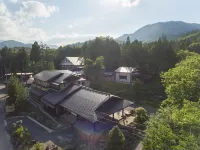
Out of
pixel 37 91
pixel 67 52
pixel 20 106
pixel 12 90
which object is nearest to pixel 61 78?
pixel 37 91

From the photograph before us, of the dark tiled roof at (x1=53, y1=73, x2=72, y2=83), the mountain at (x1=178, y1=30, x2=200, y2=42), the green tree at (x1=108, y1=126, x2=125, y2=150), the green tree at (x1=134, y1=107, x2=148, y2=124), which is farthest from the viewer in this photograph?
the mountain at (x1=178, y1=30, x2=200, y2=42)

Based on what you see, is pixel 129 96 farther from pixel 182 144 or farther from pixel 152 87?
pixel 182 144

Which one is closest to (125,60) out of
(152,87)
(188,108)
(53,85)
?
(152,87)

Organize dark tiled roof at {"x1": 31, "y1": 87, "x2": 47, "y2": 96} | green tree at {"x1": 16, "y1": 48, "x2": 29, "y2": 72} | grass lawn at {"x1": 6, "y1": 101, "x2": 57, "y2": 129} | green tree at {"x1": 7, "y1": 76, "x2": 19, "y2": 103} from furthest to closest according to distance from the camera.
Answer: green tree at {"x1": 16, "y1": 48, "x2": 29, "y2": 72} < dark tiled roof at {"x1": 31, "y1": 87, "x2": 47, "y2": 96} < green tree at {"x1": 7, "y1": 76, "x2": 19, "y2": 103} < grass lawn at {"x1": 6, "y1": 101, "x2": 57, "y2": 129}

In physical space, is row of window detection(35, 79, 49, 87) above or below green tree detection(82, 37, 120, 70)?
below

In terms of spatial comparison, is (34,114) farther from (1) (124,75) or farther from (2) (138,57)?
(2) (138,57)

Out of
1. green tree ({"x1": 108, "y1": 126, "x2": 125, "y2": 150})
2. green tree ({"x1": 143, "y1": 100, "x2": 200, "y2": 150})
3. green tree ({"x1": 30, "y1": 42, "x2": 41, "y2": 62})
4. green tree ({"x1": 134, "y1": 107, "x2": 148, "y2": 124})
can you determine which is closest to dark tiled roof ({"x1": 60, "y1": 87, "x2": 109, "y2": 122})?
green tree ({"x1": 108, "y1": 126, "x2": 125, "y2": 150})

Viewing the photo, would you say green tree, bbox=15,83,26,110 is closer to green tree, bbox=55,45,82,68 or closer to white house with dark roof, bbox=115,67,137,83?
white house with dark roof, bbox=115,67,137,83
